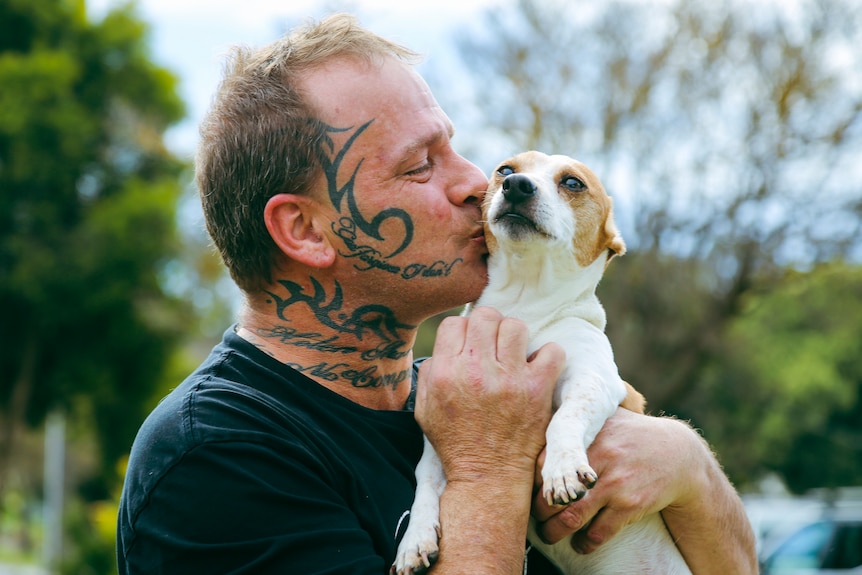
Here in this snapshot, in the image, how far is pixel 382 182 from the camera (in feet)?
9.44

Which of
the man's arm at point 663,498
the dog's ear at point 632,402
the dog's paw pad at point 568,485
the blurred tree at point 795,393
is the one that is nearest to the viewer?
the dog's paw pad at point 568,485

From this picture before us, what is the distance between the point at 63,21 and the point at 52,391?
33.5ft

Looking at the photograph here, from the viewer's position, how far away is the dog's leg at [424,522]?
2.39m

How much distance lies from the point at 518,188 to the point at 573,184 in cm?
41

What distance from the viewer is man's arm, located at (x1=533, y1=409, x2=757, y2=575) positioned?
8.79 feet

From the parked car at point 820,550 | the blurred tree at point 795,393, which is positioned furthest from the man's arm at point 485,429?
the blurred tree at point 795,393

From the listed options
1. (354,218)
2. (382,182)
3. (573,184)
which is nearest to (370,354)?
(354,218)

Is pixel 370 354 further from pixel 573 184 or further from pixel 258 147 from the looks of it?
pixel 573 184

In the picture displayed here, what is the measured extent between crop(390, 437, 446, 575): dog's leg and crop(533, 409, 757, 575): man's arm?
1.02 feet

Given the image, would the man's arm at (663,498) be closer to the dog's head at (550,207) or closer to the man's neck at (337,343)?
the man's neck at (337,343)

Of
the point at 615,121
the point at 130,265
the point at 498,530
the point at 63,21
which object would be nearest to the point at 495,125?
the point at 615,121

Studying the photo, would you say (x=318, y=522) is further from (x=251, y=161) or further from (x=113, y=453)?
(x=113, y=453)

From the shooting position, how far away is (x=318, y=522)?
222cm

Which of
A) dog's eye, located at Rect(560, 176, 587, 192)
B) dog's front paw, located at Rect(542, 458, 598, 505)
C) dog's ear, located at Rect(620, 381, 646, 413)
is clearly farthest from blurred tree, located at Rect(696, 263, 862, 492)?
dog's front paw, located at Rect(542, 458, 598, 505)
